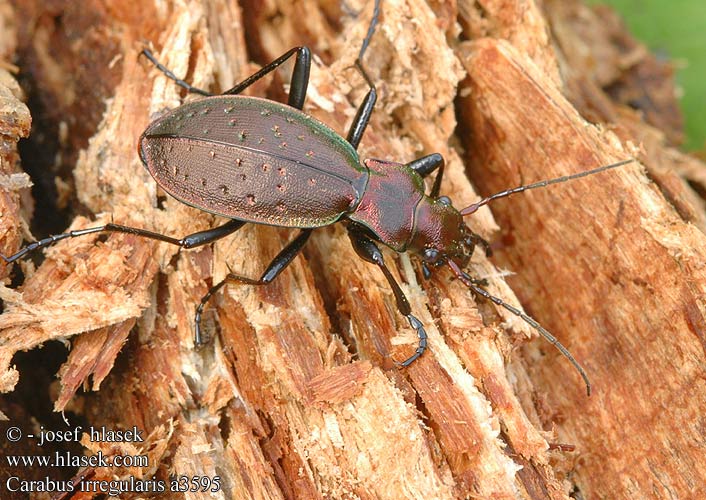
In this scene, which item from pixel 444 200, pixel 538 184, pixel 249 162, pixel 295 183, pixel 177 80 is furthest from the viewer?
pixel 177 80

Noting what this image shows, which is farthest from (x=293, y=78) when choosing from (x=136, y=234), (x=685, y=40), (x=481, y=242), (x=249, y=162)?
(x=685, y=40)

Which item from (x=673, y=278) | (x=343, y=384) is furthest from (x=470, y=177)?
(x=343, y=384)

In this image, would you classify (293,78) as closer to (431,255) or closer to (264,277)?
(264,277)

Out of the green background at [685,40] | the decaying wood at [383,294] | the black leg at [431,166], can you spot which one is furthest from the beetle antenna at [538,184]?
the green background at [685,40]

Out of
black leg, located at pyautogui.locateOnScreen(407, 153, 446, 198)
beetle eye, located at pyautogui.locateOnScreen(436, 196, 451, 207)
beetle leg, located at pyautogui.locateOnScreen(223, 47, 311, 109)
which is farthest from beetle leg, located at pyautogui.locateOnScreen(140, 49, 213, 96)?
beetle eye, located at pyautogui.locateOnScreen(436, 196, 451, 207)

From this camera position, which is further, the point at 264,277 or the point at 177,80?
the point at 177,80
